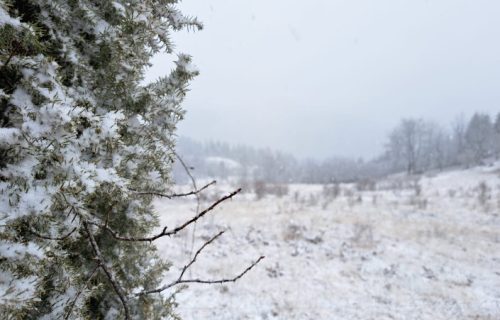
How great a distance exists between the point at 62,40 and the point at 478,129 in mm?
64557

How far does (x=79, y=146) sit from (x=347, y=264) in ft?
27.6

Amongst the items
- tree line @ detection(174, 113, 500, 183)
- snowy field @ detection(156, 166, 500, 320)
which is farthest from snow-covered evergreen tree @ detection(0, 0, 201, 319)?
tree line @ detection(174, 113, 500, 183)

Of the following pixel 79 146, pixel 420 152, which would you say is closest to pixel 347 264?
pixel 79 146

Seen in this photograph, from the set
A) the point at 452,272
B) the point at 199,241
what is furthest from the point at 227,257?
the point at 452,272

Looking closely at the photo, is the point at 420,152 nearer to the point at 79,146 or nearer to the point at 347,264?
the point at 347,264

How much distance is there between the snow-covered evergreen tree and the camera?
4.98ft

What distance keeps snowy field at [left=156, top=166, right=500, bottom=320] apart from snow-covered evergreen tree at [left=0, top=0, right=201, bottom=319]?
1.36 m

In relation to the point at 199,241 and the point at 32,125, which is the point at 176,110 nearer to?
the point at 32,125

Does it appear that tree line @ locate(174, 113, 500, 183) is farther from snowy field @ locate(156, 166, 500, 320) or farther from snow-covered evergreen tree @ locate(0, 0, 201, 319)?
snow-covered evergreen tree @ locate(0, 0, 201, 319)

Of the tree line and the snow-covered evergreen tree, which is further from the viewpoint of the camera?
the tree line

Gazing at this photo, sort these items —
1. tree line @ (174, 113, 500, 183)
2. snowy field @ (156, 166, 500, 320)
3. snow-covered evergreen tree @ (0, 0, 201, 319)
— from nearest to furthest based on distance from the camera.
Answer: snow-covered evergreen tree @ (0, 0, 201, 319), snowy field @ (156, 166, 500, 320), tree line @ (174, 113, 500, 183)

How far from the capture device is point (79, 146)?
173 cm

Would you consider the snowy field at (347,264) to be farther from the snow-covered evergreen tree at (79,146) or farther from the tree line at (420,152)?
the tree line at (420,152)

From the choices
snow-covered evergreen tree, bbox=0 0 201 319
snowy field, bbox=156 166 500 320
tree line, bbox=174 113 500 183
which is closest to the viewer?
snow-covered evergreen tree, bbox=0 0 201 319
